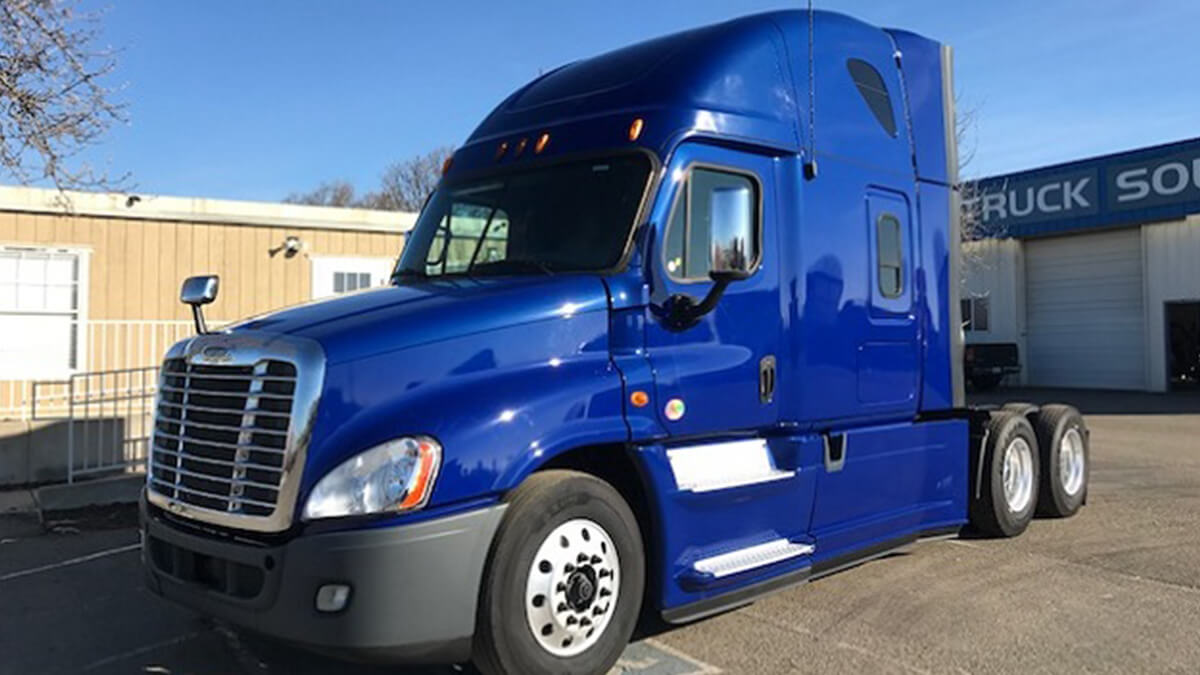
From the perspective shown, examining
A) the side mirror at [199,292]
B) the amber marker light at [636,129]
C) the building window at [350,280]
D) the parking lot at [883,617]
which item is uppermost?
the building window at [350,280]

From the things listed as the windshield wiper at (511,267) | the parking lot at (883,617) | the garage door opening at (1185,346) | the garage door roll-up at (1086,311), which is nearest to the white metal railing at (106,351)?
the parking lot at (883,617)

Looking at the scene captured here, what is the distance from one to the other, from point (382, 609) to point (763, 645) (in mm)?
2165

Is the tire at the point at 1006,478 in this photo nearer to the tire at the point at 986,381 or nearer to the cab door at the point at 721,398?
the cab door at the point at 721,398

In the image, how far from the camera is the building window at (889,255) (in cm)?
598

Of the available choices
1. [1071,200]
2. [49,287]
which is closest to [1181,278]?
[1071,200]

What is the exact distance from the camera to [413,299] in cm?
428

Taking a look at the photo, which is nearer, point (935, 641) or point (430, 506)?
point (430, 506)

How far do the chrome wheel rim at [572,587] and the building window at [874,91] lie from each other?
356 cm

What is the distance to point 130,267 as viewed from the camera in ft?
41.8

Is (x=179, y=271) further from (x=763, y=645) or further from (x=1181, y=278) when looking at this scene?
(x=1181, y=278)

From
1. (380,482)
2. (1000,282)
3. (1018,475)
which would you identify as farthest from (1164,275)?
(380,482)

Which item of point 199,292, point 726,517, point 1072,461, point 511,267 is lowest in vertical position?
point 1072,461

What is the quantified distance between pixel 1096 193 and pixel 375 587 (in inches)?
1074

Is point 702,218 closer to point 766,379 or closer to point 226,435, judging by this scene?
point 766,379
